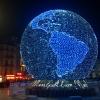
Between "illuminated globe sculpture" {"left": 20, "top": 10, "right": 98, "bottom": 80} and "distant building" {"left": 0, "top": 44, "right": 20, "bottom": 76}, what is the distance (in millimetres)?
44292

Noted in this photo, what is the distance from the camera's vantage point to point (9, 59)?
70625 millimetres

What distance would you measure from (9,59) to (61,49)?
160 feet

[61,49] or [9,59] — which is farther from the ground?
[9,59]

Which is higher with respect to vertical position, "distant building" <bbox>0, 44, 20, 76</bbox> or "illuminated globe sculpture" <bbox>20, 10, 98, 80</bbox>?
"distant building" <bbox>0, 44, 20, 76</bbox>

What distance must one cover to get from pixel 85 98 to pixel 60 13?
5.11 m

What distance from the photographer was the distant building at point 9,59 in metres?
68.2

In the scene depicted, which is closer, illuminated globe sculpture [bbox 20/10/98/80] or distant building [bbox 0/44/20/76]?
illuminated globe sculpture [bbox 20/10/98/80]

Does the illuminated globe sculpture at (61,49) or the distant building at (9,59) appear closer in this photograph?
the illuminated globe sculpture at (61,49)

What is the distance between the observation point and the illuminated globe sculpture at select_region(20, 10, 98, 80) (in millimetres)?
22422

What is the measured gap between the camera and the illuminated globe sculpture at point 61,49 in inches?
883

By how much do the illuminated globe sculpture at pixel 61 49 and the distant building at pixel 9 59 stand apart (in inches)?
Answer: 1744

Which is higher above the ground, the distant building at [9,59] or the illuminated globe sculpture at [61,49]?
the distant building at [9,59]

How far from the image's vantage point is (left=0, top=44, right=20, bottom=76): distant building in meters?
68.2

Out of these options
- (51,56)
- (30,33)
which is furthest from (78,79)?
(30,33)
